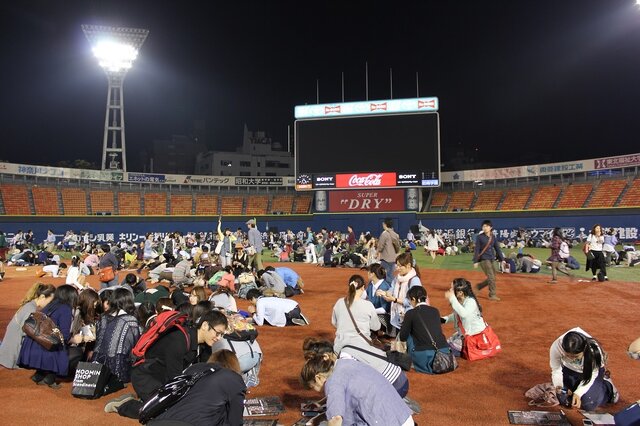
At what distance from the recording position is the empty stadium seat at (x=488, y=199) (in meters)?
51.0

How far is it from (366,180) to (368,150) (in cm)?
274

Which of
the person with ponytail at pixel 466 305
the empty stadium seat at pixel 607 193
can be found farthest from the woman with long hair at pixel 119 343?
the empty stadium seat at pixel 607 193

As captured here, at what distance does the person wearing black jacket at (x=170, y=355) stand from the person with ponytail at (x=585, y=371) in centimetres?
401

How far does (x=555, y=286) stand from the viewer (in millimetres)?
15680

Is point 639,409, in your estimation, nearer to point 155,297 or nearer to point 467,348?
point 467,348

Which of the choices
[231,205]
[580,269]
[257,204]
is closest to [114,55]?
[231,205]

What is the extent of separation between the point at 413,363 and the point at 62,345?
5178 mm

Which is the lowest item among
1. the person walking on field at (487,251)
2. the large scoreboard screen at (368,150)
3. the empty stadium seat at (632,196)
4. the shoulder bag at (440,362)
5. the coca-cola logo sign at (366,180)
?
the shoulder bag at (440,362)

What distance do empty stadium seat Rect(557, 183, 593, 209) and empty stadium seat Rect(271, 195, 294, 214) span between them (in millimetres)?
28590

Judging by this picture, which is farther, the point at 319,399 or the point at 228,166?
the point at 228,166

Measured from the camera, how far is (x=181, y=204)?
54.4m

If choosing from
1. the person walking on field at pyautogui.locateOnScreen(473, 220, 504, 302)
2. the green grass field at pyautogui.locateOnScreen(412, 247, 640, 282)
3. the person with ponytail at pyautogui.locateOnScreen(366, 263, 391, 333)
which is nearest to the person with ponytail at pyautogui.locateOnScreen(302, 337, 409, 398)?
the person with ponytail at pyautogui.locateOnScreen(366, 263, 391, 333)

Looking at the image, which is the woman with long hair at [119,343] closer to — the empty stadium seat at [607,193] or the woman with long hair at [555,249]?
the woman with long hair at [555,249]

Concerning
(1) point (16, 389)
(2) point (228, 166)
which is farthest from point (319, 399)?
(2) point (228, 166)
